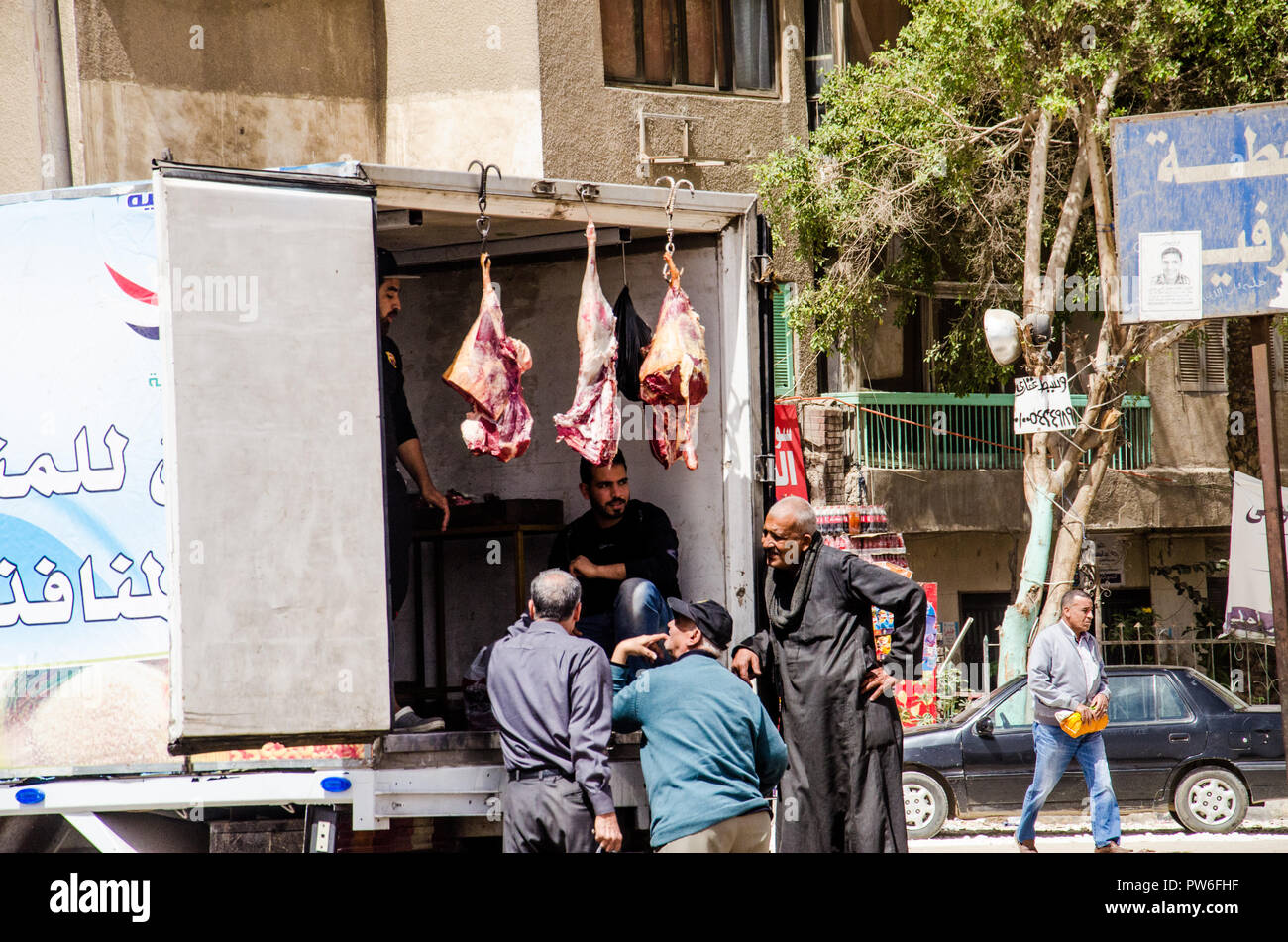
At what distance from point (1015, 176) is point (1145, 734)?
730cm

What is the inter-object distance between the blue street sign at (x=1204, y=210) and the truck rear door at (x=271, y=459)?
169 inches

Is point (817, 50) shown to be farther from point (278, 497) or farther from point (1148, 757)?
point (278, 497)

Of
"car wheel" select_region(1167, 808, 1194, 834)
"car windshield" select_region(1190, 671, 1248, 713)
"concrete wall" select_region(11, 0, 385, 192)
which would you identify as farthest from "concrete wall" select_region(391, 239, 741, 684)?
"concrete wall" select_region(11, 0, 385, 192)

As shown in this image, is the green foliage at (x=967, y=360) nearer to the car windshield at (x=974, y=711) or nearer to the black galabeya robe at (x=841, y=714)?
the car windshield at (x=974, y=711)

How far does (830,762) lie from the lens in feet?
21.6

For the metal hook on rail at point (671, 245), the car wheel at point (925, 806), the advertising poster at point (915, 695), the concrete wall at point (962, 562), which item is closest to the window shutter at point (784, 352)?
the concrete wall at point (962, 562)

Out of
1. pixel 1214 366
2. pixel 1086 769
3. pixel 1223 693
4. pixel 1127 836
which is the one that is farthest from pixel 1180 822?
pixel 1214 366

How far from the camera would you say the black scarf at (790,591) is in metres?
6.70

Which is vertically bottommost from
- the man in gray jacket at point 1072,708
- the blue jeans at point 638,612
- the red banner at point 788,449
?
the man in gray jacket at point 1072,708

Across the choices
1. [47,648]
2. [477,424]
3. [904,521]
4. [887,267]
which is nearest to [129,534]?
[47,648]

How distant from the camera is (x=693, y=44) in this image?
1917cm

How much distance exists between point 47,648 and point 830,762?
3.34 metres

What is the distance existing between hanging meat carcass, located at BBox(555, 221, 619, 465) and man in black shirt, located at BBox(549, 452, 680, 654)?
0.46 metres

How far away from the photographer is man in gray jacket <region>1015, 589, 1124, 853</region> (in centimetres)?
991
